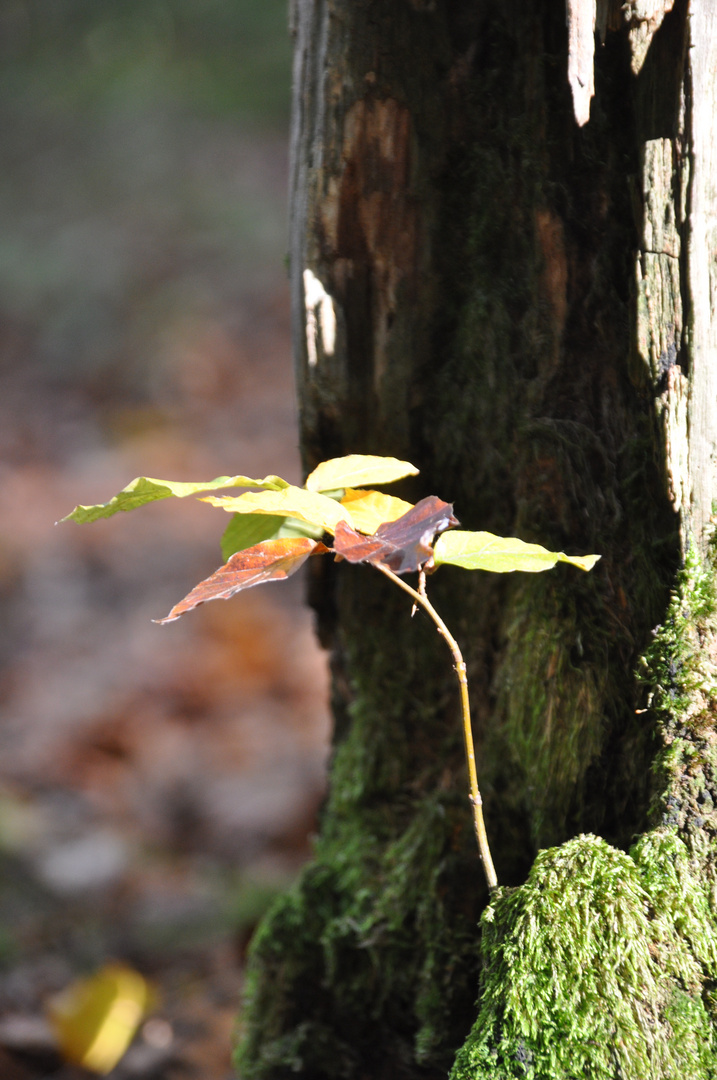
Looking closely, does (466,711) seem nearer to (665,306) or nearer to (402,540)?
(402,540)

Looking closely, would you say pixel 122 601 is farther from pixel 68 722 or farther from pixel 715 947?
pixel 715 947

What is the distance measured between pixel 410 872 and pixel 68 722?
234 cm

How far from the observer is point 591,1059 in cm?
73

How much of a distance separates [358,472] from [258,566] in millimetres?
172

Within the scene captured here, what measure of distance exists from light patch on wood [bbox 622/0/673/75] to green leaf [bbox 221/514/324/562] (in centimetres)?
69

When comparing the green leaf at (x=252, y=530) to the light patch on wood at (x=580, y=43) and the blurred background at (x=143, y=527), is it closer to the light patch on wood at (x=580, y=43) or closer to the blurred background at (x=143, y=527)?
the light patch on wood at (x=580, y=43)

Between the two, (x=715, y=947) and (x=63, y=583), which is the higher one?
(x=715, y=947)

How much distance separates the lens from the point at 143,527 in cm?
447

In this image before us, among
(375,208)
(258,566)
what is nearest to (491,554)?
(258,566)

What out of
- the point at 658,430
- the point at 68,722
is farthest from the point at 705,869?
the point at 68,722

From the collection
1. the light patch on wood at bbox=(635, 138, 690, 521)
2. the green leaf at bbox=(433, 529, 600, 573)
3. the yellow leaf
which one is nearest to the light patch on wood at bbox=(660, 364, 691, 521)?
the light patch on wood at bbox=(635, 138, 690, 521)

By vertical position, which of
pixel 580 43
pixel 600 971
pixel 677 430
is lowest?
pixel 600 971

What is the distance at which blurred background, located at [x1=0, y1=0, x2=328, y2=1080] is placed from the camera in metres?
2.19

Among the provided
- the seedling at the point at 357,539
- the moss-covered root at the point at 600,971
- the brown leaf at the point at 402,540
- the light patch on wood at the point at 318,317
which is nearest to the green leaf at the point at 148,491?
the seedling at the point at 357,539
